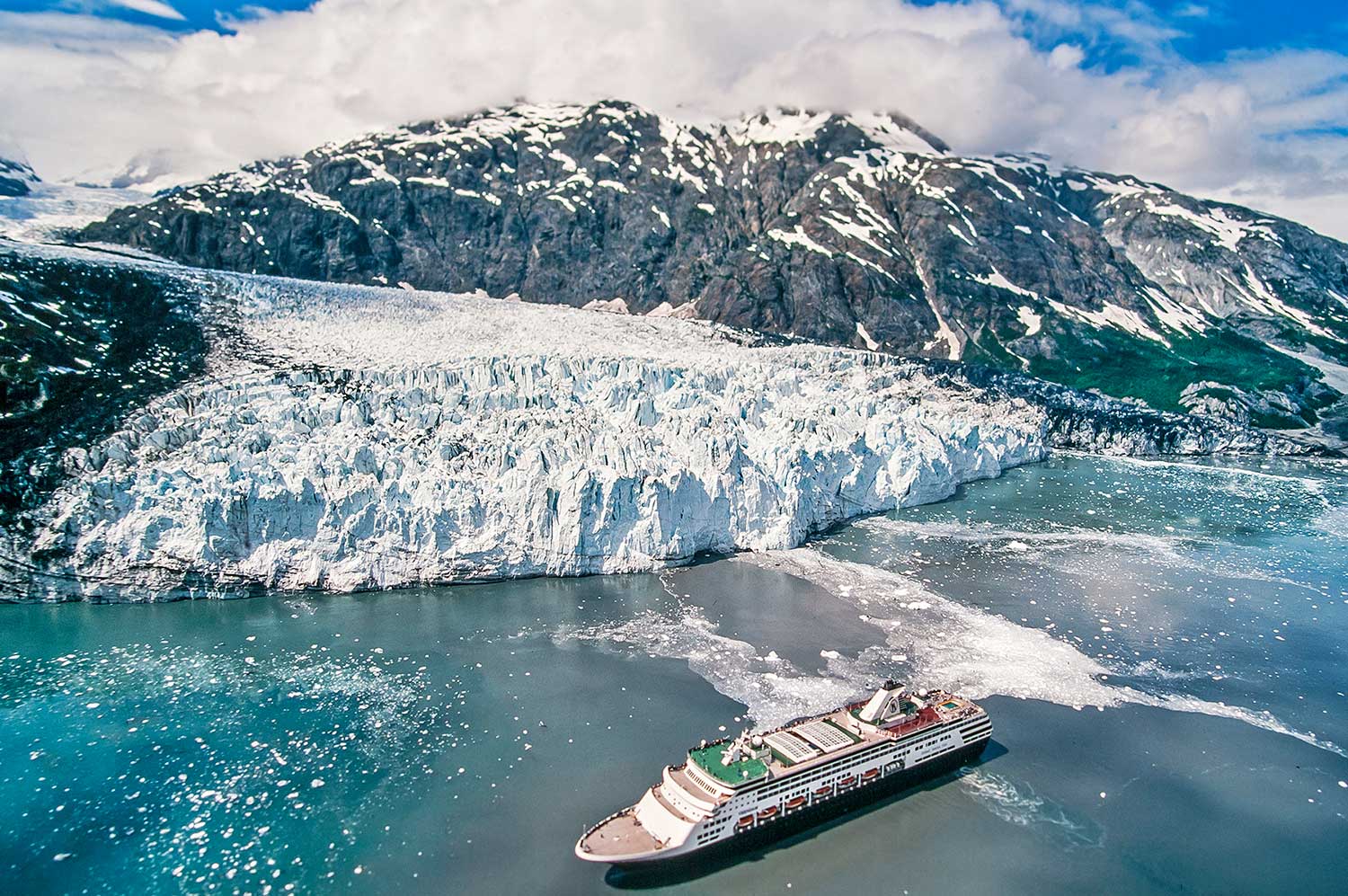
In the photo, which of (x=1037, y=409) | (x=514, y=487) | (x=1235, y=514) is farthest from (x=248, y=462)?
(x=1037, y=409)

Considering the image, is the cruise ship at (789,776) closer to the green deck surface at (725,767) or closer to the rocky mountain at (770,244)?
the green deck surface at (725,767)

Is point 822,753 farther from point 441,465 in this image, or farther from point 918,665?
point 441,465

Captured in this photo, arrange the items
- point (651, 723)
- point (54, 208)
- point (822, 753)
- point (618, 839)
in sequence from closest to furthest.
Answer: point (618, 839) → point (822, 753) → point (651, 723) → point (54, 208)

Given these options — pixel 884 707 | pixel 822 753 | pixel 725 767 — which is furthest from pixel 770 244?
pixel 725 767

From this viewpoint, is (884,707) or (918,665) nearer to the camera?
(884,707)

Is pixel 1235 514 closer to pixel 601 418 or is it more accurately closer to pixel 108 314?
pixel 601 418

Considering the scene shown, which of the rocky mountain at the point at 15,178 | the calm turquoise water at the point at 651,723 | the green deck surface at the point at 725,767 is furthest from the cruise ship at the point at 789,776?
the rocky mountain at the point at 15,178

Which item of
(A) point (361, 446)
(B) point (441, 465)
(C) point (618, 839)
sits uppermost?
(A) point (361, 446)

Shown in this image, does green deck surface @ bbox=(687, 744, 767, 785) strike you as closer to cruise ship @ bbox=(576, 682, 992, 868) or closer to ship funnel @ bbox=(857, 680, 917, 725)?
cruise ship @ bbox=(576, 682, 992, 868)
